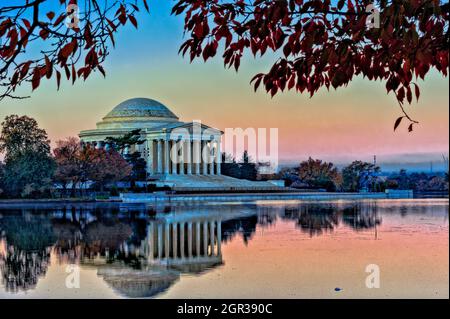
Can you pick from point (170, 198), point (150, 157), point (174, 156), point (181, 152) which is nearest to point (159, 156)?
point (150, 157)

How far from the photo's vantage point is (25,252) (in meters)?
20.1

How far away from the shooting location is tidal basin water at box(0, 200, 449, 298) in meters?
13.8

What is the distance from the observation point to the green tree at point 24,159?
183 ft

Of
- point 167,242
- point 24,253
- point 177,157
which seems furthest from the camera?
point 177,157

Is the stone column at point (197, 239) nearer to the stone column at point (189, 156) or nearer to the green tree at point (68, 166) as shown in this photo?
the green tree at point (68, 166)

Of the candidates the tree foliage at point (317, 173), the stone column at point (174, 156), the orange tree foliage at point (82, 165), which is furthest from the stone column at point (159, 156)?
the orange tree foliage at point (82, 165)

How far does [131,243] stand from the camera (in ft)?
72.8

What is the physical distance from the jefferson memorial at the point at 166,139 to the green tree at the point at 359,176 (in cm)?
1745

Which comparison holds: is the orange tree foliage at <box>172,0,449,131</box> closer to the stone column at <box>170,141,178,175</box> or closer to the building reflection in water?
the building reflection in water

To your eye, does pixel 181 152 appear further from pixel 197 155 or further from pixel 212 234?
pixel 212 234

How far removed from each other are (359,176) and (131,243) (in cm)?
7464

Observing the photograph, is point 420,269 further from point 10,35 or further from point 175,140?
point 175,140

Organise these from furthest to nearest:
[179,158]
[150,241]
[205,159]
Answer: [179,158] < [205,159] < [150,241]

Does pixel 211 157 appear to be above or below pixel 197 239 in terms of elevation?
above
